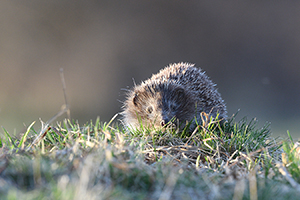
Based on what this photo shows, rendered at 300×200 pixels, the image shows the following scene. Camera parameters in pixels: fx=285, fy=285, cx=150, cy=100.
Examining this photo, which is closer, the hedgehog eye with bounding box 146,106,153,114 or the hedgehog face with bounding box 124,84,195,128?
the hedgehog face with bounding box 124,84,195,128

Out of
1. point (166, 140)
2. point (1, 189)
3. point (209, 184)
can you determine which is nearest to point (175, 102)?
point (166, 140)

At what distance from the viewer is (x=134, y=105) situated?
235 inches

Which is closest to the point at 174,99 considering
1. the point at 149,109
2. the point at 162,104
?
the point at 162,104

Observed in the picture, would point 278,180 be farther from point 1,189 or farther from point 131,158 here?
point 1,189

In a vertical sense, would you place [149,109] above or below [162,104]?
below

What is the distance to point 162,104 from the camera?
542cm

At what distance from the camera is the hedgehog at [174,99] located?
541 centimetres

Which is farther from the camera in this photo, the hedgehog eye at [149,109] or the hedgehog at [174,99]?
the hedgehog eye at [149,109]

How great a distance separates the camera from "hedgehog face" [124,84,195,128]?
5.41m

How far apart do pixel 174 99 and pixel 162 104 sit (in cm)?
32

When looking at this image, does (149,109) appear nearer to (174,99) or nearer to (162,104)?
Result: (162,104)

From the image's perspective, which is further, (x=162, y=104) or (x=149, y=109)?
(x=149, y=109)

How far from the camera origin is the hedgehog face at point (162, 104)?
17.8 ft

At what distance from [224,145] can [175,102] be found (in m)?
1.74
